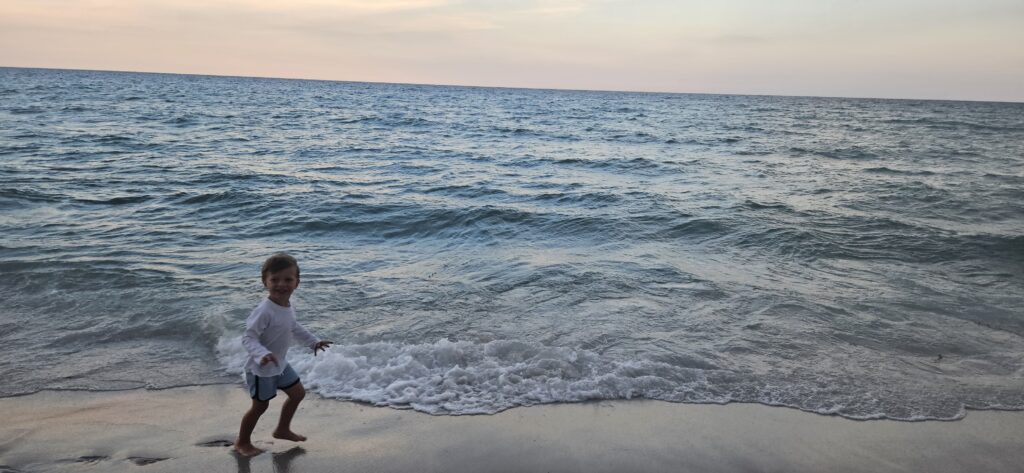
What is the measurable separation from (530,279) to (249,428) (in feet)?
15.0

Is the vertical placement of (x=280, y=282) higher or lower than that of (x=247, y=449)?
higher

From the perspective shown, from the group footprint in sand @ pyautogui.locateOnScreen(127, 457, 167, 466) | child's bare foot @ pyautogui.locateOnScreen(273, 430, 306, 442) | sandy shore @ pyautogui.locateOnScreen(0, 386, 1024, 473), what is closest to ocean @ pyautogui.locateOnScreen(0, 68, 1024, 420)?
sandy shore @ pyautogui.locateOnScreen(0, 386, 1024, 473)

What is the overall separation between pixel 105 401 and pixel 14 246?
5779 mm

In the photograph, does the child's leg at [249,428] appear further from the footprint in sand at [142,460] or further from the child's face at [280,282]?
the child's face at [280,282]

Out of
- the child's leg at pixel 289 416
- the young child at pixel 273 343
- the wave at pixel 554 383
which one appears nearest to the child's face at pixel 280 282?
the young child at pixel 273 343

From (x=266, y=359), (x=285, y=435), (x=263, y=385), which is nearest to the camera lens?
(x=266, y=359)

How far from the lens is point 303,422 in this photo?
430cm

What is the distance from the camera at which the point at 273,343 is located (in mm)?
3820

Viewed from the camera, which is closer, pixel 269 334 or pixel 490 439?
pixel 269 334

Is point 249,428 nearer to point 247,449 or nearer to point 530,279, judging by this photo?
point 247,449

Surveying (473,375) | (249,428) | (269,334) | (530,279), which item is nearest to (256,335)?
(269,334)

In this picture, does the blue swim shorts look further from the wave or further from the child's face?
the wave

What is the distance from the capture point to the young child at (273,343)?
12.1ft

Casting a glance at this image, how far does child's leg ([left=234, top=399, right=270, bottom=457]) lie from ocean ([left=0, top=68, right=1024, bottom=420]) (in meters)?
1.00
